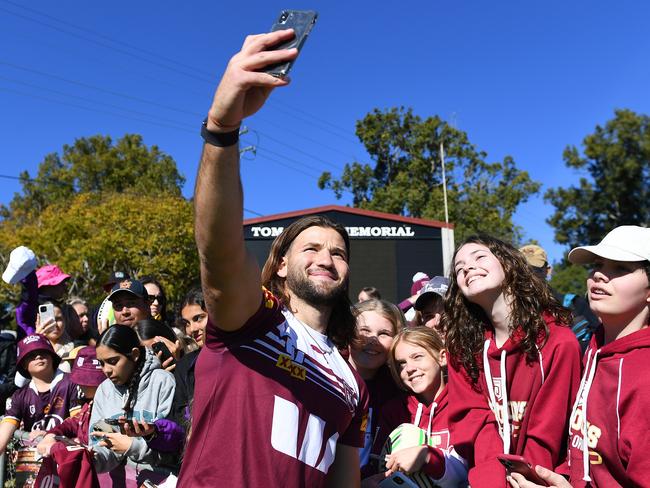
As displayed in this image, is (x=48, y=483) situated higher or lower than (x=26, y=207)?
lower

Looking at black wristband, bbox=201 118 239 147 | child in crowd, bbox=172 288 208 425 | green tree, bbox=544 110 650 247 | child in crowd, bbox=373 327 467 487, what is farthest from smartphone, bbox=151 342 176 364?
green tree, bbox=544 110 650 247

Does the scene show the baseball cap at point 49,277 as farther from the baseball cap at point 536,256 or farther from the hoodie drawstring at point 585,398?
the hoodie drawstring at point 585,398

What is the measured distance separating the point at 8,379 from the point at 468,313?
5035 millimetres

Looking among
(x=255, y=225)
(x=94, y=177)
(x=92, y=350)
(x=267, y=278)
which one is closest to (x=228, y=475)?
(x=267, y=278)

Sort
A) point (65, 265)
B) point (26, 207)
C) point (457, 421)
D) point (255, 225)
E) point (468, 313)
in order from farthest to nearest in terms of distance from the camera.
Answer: point (26, 207) < point (65, 265) < point (255, 225) < point (468, 313) < point (457, 421)

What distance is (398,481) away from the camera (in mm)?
2590

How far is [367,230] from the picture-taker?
1494 centimetres

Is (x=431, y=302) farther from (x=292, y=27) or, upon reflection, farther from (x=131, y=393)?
(x=292, y=27)

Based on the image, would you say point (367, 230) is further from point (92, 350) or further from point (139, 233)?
point (139, 233)

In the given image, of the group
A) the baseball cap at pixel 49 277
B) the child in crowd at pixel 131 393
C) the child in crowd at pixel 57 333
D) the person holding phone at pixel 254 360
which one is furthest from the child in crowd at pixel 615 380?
the baseball cap at pixel 49 277

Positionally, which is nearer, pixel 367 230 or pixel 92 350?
pixel 92 350

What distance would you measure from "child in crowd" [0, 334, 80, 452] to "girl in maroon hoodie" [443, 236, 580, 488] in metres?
3.21

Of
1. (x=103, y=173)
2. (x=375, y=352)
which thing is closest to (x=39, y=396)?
(x=375, y=352)

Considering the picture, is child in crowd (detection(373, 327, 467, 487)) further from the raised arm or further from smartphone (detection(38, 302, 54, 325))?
smartphone (detection(38, 302, 54, 325))
